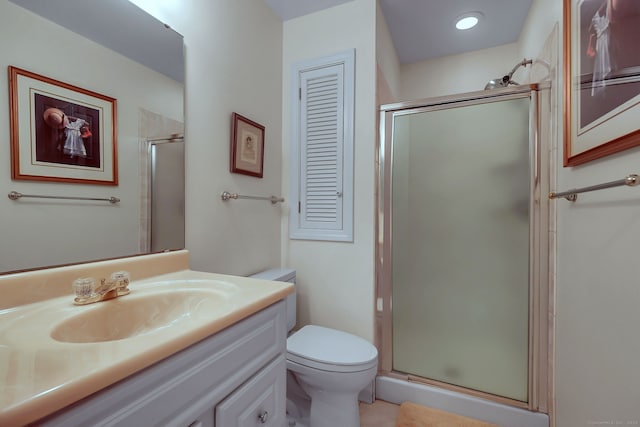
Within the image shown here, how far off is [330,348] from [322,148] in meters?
1.13

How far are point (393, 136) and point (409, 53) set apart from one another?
3.74ft

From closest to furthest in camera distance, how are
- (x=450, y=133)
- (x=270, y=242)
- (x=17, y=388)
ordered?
(x=17, y=388) < (x=450, y=133) < (x=270, y=242)

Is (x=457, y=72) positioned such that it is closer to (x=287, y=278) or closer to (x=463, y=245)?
(x=463, y=245)

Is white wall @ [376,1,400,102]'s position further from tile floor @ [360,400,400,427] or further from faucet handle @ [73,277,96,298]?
tile floor @ [360,400,400,427]

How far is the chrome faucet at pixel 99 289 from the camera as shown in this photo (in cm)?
76

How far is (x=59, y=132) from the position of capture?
82cm

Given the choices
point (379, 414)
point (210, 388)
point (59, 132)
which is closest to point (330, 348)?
point (379, 414)

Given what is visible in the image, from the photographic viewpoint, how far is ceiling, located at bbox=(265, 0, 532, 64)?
172cm

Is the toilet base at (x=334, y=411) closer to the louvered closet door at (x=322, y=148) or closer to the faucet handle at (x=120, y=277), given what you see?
the louvered closet door at (x=322, y=148)

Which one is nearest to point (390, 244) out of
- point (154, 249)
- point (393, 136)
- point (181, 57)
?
point (393, 136)

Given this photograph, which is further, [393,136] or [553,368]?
[393,136]

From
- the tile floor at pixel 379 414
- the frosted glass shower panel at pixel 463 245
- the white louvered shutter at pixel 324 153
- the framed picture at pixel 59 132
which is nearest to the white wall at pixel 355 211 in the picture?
the white louvered shutter at pixel 324 153

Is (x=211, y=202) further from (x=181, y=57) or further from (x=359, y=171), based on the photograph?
(x=359, y=171)

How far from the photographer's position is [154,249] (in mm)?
1084
